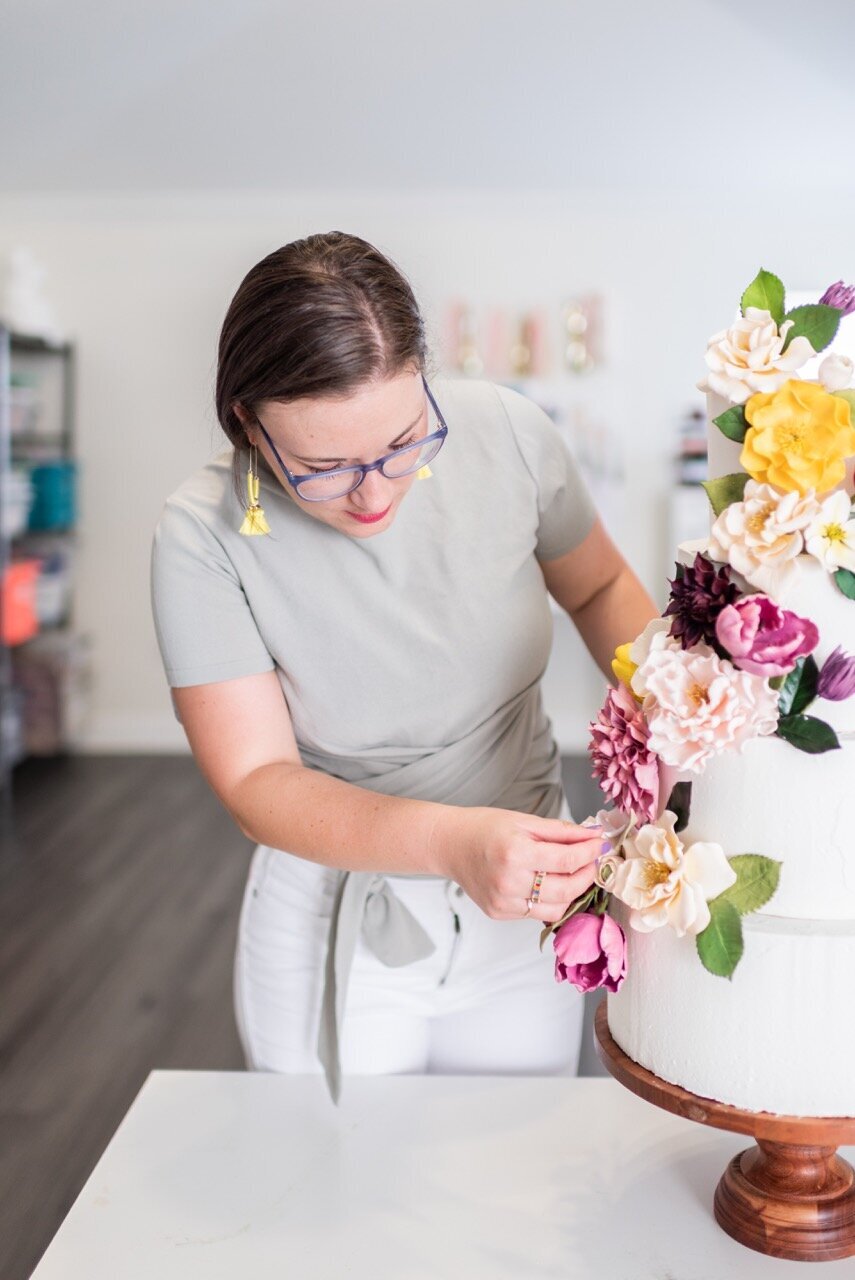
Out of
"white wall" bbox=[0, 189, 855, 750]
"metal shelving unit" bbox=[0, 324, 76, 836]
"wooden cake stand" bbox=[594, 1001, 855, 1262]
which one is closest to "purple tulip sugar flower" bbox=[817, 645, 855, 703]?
"wooden cake stand" bbox=[594, 1001, 855, 1262]

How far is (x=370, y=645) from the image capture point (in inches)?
53.8

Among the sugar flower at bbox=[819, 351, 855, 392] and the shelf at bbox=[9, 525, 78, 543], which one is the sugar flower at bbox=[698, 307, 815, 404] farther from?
the shelf at bbox=[9, 525, 78, 543]

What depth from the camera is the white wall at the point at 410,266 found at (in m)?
5.17

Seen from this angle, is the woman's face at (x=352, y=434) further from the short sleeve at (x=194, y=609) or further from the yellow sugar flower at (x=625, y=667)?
the yellow sugar flower at (x=625, y=667)

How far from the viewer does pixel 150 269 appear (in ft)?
17.4

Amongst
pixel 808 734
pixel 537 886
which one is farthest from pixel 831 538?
pixel 537 886

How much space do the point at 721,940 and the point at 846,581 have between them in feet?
0.94

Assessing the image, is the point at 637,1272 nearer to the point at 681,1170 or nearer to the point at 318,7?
the point at 681,1170

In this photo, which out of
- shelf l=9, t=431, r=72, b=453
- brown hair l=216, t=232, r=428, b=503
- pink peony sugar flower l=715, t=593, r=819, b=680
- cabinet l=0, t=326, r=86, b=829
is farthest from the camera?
shelf l=9, t=431, r=72, b=453

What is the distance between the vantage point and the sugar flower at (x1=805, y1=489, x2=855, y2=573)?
925 millimetres

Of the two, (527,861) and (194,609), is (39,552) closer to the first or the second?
(194,609)

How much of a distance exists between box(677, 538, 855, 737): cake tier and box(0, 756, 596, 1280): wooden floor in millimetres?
1733

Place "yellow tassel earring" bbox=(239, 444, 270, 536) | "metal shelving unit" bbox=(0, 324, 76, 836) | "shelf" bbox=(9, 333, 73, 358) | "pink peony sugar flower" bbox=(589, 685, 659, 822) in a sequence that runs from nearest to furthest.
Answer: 1. "pink peony sugar flower" bbox=(589, 685, 659, 822)
2. "yellow tassel earring" bbox=(239, 444, 270, 536)
3. "metal shelving unit" bbox=(0, 324, 76, 836)
4. "shelf" bbox=(9, 333, 73, 358)

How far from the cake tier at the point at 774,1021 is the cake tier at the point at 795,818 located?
21 mm
